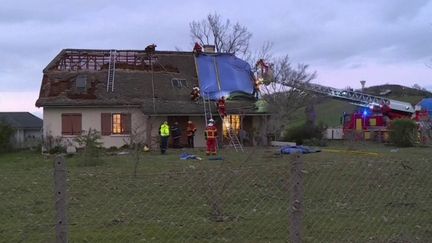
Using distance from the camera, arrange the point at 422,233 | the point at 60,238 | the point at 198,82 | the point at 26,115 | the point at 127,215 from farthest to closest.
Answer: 1. the point at 26,115
2. the point at 198,82
3. the point at 127,215
4. the point at 422,233
5. the point at 60,238

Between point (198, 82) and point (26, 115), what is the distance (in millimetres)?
28033

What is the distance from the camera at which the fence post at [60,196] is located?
409cm

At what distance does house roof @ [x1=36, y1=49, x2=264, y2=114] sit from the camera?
34.2 metres

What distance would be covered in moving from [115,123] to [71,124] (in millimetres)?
2573

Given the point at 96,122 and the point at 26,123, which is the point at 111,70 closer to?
the point at 96,122

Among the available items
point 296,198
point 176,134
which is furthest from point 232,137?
point 296,198

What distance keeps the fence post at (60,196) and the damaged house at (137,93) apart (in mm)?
27950

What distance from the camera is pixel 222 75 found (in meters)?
37.1

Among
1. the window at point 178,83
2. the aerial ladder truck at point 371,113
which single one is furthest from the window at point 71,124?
the aerial ladder truck at point 371,113

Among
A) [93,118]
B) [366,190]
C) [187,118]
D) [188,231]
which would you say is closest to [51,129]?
[93,118]

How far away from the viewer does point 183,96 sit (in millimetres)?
35781

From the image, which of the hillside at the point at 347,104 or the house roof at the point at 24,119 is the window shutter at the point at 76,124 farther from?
the hillside at the point at 347,104

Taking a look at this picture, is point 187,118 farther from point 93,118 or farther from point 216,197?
point 216,197

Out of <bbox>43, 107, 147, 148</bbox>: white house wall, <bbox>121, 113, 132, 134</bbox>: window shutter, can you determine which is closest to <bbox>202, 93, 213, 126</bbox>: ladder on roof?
<bbox>43, 107, 147, 148</bbox>: white house wall
